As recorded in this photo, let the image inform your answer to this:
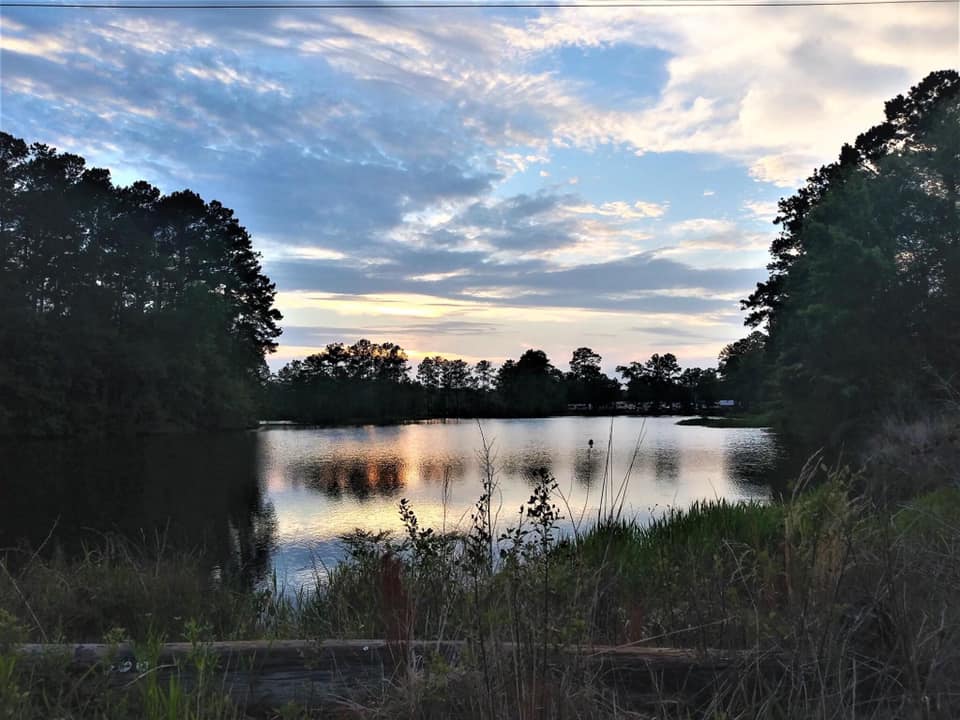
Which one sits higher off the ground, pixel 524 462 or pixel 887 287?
pixel 887 287

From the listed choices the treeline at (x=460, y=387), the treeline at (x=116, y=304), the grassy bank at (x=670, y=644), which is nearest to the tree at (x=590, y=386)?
the treeline at (x=460, y=387)

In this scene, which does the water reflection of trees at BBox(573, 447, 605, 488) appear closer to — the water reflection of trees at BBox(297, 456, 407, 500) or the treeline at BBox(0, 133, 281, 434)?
the water reflection of trees at BBox(297, 456, 407, 500)

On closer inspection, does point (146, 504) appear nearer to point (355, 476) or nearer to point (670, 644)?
point (355, 476)

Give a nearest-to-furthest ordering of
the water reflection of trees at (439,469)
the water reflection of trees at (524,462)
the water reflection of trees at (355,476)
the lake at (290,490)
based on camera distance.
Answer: the lake at (290,490)
the water reflection of trees at (355,476)
the water reflection of trees at (439,469)
the water reflection of trees at (524,462)

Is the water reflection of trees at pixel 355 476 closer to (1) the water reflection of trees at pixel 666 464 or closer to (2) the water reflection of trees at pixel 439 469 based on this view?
(2) the water reflection of trees at pixel 439 469

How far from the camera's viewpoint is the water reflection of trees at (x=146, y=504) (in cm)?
1208

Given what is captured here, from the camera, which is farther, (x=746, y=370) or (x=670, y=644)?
(x=746, y=370)

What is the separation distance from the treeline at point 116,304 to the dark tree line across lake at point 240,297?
0.12 meters

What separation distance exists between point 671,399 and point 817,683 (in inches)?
5047

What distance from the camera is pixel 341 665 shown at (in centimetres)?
303

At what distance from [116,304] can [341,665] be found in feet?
168

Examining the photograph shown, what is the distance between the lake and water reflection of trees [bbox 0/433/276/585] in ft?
0.14

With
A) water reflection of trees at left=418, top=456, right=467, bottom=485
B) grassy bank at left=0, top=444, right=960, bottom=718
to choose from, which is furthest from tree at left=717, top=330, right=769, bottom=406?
grassy bank at left=0, top=444, right=960, bottom=718

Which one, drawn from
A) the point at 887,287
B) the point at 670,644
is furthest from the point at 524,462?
the point at 670,644
